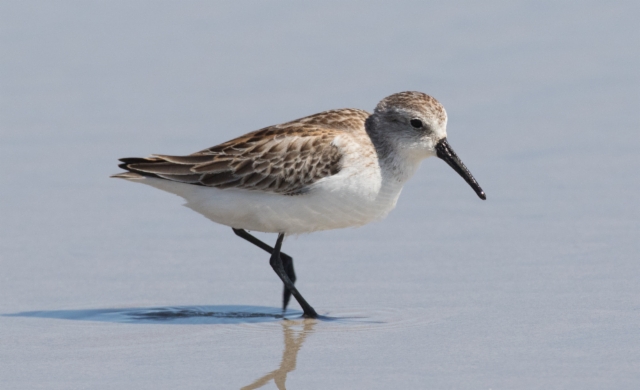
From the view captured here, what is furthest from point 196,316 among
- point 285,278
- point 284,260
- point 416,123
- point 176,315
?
point 416,123

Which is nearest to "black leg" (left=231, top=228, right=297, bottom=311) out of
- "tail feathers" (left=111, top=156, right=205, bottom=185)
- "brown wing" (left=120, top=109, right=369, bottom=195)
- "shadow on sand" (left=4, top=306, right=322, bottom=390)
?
"shadow on sand" (left=4, top=306, right=322, bottom=390)

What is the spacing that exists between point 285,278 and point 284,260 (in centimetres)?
42

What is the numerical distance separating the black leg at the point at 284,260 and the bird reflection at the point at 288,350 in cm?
57

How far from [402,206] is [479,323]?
3.16m

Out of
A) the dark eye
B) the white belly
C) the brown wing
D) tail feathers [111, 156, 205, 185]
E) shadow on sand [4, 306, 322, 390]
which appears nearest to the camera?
shadow on sand [4, 306, 322, 390]

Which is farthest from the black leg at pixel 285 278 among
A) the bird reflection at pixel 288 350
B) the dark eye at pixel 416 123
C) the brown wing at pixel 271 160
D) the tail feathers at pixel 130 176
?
the dark eye at pixel 416 123

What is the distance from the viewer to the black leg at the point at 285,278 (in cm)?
962

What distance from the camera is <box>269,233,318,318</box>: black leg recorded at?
31.6ft

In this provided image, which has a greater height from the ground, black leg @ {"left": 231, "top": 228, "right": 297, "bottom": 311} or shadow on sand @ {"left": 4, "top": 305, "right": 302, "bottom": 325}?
black leg @ {"left": 231, "top": 228, "right": 297, "bottom": 311}

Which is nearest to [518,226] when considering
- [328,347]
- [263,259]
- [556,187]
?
[556,187]

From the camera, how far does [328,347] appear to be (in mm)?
8609

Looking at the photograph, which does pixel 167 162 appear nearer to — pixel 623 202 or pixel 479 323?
pixel 479 323

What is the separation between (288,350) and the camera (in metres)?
8.55

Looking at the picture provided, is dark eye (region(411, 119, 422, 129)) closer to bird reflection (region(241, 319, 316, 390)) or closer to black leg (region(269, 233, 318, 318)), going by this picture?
black leg (region(269, 233, 318, 318))
